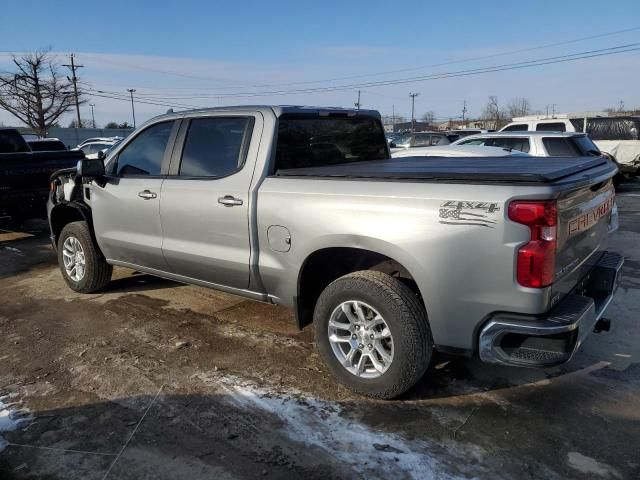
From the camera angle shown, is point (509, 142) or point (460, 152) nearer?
point (460, 152)

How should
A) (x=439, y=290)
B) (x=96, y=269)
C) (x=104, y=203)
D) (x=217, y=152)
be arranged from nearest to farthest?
(x=439, y=290) < (x=217, y=152) < (x=104, y=203) < (x=96, y=269)

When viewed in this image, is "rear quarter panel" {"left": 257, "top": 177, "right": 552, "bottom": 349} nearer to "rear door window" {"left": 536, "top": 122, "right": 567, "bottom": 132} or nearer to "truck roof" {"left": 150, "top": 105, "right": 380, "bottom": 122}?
"truck roof" {"left": 150, "top": 105, "right": 380, "bottom": 122}

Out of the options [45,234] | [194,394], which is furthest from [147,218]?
[45,234]

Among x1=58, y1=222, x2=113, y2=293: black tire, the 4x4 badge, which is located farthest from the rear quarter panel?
x1=58, y1=222, x2=113, y2=293: black tire

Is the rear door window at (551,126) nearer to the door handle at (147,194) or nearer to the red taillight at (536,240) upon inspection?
the door handle at (147,194)

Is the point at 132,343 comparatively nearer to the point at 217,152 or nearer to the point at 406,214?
the point at 217,152

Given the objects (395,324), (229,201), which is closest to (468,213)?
(395,324)

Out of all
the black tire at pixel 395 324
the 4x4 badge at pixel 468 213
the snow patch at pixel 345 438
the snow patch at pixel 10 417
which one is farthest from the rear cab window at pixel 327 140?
the snow patch at pixel 10 417

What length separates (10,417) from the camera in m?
3.33

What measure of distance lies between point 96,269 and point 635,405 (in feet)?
16.1

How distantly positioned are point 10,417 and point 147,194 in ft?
6.77

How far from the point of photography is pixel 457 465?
277cm

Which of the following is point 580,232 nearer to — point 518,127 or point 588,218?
point 588,218

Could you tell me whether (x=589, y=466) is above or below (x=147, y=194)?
below
